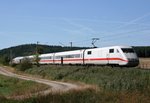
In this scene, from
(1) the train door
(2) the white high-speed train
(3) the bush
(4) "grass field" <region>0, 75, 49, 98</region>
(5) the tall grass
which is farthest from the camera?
(3) the bush

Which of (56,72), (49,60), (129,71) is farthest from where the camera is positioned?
(49,60)

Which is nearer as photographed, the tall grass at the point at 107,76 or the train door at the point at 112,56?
the tall grass at the point at 107,76

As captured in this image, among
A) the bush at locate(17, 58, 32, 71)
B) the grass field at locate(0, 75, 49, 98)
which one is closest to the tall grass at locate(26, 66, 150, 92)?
the bush at locate(17, 58, 32, 71)

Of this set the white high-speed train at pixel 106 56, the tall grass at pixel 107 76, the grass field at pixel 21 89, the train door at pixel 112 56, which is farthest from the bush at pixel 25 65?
the train door at pixel 112 56

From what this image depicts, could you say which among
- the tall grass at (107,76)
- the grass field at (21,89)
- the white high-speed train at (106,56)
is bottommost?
the grass field at (21,89)

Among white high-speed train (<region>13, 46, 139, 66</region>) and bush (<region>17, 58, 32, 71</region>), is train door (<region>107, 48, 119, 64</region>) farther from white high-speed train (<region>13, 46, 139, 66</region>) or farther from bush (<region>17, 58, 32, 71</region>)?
bush (<region>17, 58, 32, 71</region>)

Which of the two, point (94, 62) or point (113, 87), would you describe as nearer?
point (113, 87)

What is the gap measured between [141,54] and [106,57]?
86691 mm

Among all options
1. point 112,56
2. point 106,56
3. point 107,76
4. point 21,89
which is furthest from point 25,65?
point 107,76

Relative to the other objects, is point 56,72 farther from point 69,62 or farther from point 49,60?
point 49,60

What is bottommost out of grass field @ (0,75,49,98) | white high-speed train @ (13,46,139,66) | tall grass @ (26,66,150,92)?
grass field @ (0,75,49,98)

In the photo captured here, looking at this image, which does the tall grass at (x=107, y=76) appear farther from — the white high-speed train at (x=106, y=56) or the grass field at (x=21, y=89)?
the grass field at (x=21, y=89)

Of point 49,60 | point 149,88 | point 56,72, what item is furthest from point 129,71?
point 49,60

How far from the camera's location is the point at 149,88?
2589cm
